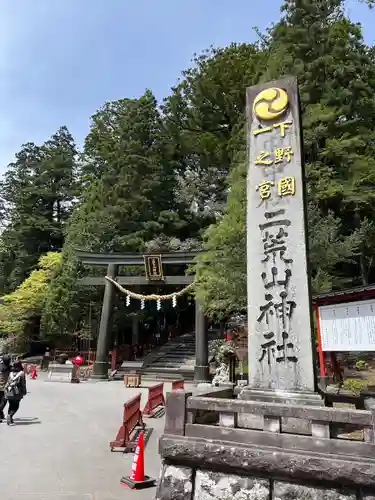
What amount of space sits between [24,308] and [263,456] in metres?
26.5

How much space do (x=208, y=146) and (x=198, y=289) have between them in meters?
17.5

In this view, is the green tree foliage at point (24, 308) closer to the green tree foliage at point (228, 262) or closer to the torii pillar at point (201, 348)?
the torii pillar at point (201, 348)

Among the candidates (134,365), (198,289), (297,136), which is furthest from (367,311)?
(134,365)

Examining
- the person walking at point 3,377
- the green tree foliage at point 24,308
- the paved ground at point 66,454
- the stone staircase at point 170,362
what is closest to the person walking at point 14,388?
the person walking at point 3,377

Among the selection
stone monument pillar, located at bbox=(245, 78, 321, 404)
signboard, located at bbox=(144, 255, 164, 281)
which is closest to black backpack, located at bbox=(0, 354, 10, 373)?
stone monument pillar, located at bbox=(245, 78, 321, 404)

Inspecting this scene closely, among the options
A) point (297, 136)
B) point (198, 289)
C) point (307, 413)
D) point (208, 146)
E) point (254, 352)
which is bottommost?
point (307, 413)

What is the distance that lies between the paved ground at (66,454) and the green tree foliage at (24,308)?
14.8m

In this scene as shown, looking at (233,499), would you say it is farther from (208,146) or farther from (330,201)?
(208,146)

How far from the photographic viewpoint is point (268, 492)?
483 cm

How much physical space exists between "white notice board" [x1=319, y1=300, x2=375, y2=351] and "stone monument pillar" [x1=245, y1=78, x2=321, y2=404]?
3.42 m

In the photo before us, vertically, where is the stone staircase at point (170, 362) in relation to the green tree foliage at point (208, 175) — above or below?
below

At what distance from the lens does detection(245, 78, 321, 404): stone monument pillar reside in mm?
6168

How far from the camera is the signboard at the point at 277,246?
620cm

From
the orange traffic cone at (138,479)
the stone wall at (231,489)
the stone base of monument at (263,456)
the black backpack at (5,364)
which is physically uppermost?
the black backpack at (5,364)
